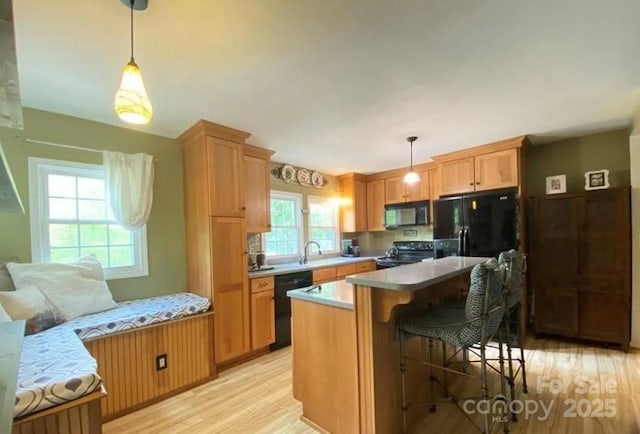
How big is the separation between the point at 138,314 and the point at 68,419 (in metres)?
1.01

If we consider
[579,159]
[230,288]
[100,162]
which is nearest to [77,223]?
[100,162]

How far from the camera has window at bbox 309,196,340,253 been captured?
16.1 feet

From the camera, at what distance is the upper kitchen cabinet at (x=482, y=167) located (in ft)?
11.3

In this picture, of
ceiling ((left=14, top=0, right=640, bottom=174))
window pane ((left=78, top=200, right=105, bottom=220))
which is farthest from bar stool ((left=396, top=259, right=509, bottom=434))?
window pane ((left=78, top=200, right=105, bottom=220))

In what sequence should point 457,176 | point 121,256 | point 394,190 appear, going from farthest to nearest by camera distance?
1. point 394,190
2. point 457,176
3. point 121,256

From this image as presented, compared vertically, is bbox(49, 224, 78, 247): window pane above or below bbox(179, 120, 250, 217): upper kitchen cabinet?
below

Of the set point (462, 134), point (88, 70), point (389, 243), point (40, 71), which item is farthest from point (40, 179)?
point (389, 243)

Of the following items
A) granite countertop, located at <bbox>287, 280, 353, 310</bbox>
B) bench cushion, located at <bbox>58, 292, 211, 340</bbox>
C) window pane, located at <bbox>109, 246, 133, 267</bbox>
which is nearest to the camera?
granite countertop, located at <bbox>287, 280, 353, 310</bbox>

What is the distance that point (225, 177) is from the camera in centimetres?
300

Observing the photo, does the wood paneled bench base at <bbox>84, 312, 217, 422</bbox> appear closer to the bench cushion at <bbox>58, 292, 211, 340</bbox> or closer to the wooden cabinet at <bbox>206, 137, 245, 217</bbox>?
the bench cushion at <bbox>58, 292, 211, 340</bbox>

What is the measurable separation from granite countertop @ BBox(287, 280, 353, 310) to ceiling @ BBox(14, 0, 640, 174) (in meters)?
1.50

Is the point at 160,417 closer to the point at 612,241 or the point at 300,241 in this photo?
the point at 300,241

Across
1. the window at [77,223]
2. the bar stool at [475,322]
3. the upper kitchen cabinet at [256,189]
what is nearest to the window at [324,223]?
the upper kitchen cabinet at [256,189]

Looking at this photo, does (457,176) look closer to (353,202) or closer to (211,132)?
(353,202)
